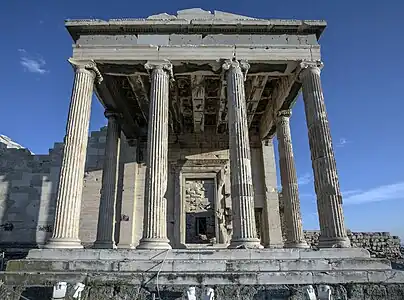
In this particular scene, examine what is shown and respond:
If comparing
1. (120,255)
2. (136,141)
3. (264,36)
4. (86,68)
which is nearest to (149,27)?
(86,68)

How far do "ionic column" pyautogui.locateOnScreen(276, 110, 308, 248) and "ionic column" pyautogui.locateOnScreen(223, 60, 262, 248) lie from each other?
439 cm

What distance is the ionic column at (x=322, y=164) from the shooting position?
34.6ft

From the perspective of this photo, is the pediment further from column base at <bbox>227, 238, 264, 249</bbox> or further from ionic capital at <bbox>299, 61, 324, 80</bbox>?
column base at <bbox>227, 238, 264, 249</bbox>

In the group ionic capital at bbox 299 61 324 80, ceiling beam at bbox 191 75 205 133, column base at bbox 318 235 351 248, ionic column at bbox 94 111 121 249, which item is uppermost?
ceiling beam at bbox 191 75 205 133

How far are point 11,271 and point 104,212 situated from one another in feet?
18.5

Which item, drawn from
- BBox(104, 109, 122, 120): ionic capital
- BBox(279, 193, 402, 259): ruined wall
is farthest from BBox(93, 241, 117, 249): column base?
BBox(279, 193, 402, 259): ruined wall

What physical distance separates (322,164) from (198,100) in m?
7.38

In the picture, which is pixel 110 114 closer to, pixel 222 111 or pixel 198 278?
pixel 222 111

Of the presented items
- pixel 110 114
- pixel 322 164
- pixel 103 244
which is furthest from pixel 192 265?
pixel 110 114

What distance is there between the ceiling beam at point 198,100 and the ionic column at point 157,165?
2.32 meters

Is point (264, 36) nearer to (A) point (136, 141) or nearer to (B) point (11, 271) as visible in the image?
(A) point (136, 141)

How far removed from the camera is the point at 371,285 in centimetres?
831

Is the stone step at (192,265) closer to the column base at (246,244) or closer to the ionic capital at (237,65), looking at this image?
the column base at (246,244)

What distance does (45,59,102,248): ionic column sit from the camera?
34.0ft
